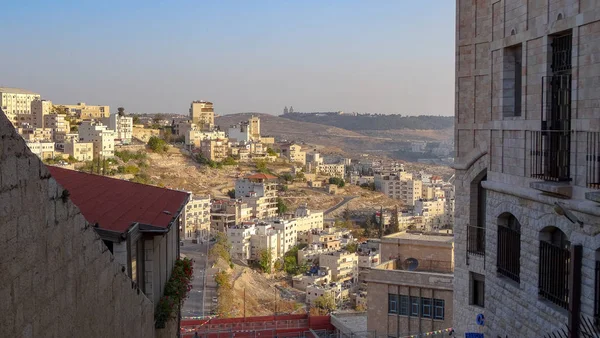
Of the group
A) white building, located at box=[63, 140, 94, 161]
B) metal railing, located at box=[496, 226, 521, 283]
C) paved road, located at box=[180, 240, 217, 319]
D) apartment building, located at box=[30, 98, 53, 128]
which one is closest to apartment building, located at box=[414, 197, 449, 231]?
paved road, located at box=[180, 240, 217, 319]

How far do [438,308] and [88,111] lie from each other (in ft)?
377

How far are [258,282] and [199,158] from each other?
5394 centimetres

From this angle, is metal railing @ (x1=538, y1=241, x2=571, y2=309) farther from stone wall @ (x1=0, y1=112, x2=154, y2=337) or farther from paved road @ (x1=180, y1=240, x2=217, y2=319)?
paved road @ (x1=180, y1=240, x2=217, y2=319)

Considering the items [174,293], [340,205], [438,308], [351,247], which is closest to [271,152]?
[340,205]

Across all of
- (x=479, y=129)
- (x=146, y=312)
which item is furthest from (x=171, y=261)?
(x=479, y=129)

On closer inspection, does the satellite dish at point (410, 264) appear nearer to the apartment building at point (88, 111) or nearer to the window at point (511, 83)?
the window at point (511, 83)

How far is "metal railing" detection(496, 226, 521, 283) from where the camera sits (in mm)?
6789

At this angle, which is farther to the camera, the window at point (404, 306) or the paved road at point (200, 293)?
the paved road at point (200, 293)

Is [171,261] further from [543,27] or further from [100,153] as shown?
[100,153]

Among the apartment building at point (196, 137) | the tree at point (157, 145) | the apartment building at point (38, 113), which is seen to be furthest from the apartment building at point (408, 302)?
the apartment building at point (196, 137)

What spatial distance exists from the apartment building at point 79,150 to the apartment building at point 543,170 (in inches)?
3449

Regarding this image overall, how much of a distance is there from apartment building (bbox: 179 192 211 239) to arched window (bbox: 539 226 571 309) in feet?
223

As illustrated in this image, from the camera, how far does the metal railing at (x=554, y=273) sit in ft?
18.9

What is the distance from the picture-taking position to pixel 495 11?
7.32 m
